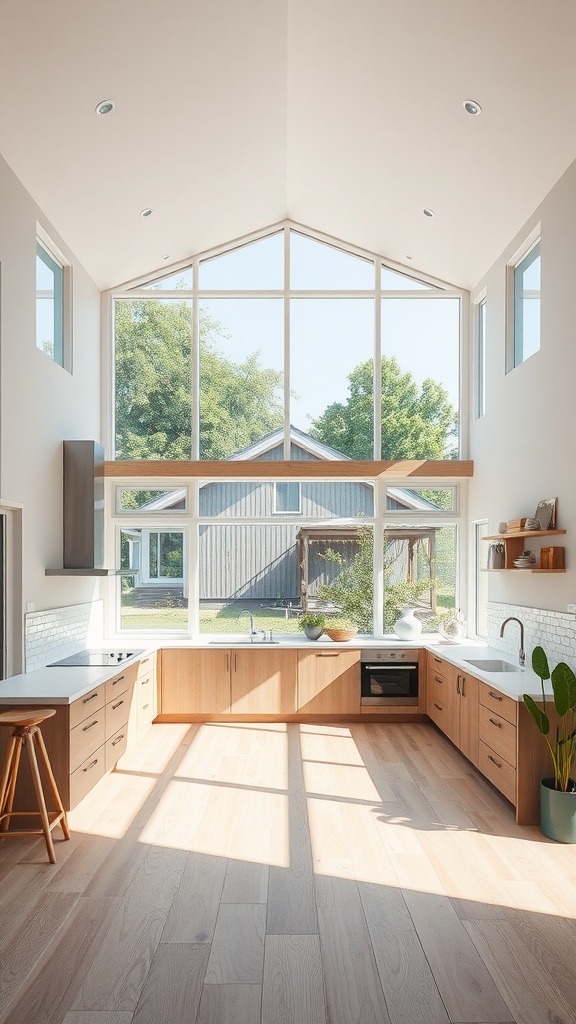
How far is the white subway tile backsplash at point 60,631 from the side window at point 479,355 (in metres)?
4.27

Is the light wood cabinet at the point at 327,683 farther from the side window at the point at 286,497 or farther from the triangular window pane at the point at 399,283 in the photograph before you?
the triangular window pane at the point at 399,283

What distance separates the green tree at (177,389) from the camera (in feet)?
26.2

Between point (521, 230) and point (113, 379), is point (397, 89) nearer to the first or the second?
point (521, 230)

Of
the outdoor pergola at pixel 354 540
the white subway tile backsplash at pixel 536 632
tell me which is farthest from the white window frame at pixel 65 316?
the white subway tile backsplash at pixel 536 632

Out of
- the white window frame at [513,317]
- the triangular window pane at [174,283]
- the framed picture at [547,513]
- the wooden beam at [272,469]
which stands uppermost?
the triangular window pane at [174,283]

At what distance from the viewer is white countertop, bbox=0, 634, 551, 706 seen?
4.63m

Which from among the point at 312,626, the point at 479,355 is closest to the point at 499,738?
the point at 312,626

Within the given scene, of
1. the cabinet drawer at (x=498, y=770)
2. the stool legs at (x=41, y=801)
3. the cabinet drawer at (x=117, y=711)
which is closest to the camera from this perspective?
the stool legs at (x=41, y=801)

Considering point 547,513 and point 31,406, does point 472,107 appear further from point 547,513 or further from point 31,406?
point 31,406

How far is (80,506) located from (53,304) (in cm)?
171

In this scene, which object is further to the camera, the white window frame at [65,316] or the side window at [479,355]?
the side window at [479,355]

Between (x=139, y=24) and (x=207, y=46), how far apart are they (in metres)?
0.59

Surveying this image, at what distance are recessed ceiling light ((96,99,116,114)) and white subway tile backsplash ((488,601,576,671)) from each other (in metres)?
4.48

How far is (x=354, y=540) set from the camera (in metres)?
8.18
